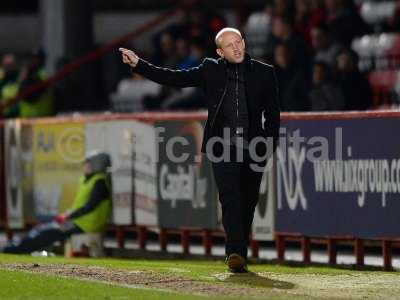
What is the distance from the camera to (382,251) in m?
15.7

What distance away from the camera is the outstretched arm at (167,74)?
41.8ft

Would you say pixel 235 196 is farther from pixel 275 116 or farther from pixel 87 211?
pixel 87 211

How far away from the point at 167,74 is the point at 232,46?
59 centimetres

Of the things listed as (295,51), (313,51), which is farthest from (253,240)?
(313,51)

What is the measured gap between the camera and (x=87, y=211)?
61.1ft

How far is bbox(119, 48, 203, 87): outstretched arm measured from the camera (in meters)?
12.7

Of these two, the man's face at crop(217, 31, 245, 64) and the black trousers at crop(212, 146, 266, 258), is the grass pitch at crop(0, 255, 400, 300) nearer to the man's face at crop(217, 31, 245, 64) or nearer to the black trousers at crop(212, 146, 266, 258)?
the black trousers at crop(212, 146, 266, 258)

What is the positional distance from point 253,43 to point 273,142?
10084mm

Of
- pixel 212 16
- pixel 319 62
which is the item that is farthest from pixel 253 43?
pixel 319 62

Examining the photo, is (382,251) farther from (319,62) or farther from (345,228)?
(319,62)

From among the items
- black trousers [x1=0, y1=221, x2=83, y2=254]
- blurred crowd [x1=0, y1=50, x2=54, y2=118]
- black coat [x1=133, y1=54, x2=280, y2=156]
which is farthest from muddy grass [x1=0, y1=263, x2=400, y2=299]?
blurred crowd [x1=0, y1=50, x2=54, y2=118]

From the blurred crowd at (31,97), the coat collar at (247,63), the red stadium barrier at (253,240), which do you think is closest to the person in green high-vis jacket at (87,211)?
the red stadium barrier at (253,240)

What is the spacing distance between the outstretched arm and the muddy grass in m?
1.55

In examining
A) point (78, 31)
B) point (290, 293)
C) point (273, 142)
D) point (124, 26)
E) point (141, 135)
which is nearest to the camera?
point (290, 293)
